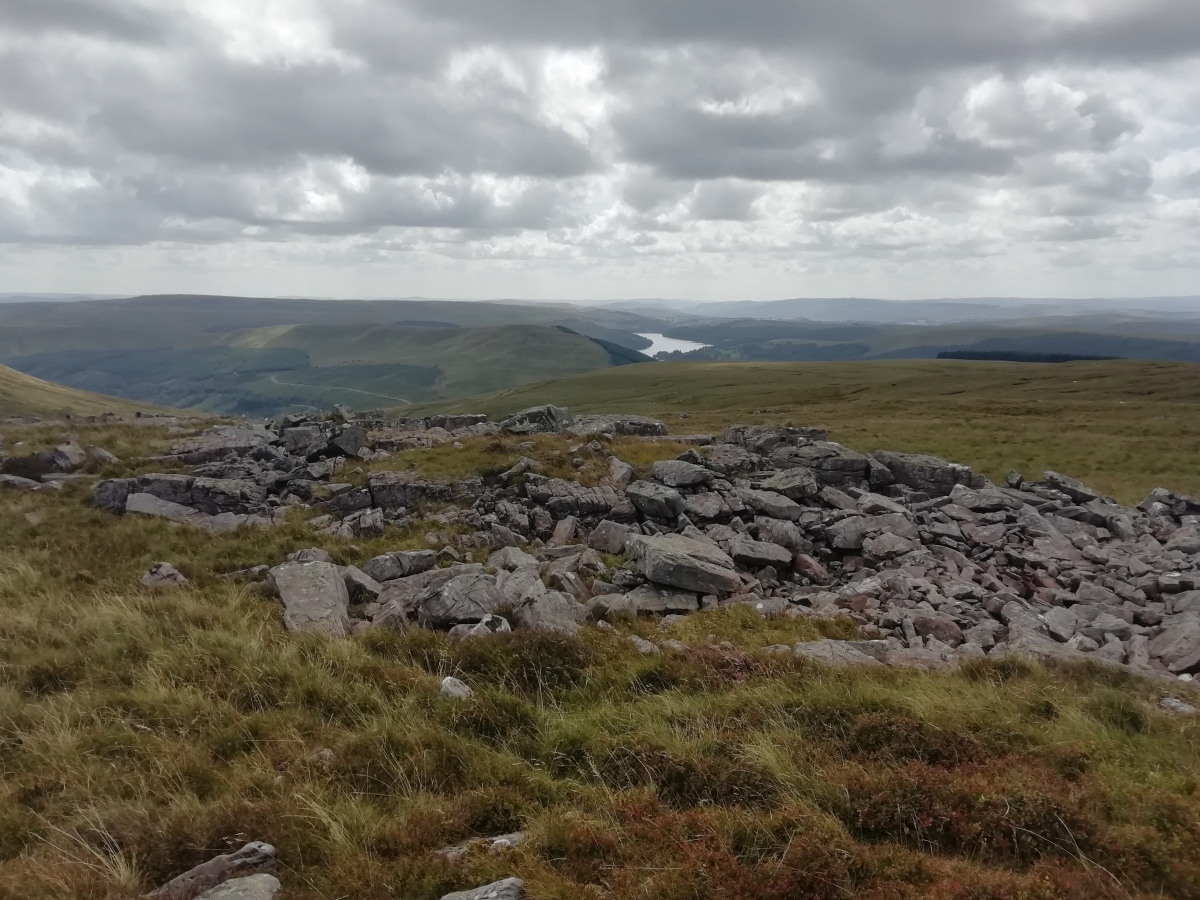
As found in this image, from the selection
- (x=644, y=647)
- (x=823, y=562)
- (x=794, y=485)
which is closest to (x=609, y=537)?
(x=823, y=562)

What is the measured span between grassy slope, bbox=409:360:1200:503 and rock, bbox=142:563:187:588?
137ft

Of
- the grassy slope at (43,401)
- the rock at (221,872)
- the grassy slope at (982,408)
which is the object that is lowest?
the grassy slope at (43,401)

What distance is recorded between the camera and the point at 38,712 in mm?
8070

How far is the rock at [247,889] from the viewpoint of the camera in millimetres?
5223

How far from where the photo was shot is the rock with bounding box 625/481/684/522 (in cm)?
2131

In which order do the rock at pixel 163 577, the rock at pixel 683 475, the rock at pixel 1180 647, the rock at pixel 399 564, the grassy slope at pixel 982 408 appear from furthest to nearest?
the grassy slope at pixel 982 408 → the rock at pixel 683 475 → the rock at pixel 399 564 → the rock at pixel 163 577 → the rock at pixel 1180 647

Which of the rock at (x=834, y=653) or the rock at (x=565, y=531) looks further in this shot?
the rock at (x=565, y=531)

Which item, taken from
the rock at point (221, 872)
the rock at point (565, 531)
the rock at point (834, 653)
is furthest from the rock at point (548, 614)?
the rock at point (565, 531)

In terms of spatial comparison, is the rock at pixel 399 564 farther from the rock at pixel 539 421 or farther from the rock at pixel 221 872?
the rock at pixel 539 421

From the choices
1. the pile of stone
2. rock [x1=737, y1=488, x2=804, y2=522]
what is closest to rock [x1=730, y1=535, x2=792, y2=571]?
the pile of stone

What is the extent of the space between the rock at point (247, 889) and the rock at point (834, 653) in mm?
8216

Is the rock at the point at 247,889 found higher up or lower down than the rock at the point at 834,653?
higher up

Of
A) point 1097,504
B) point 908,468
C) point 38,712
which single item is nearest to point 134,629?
point 38,712

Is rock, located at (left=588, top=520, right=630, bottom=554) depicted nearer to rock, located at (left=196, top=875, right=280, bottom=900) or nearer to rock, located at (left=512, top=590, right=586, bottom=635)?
rock, located at (left=512, top=590, right=586, bottom=635)
